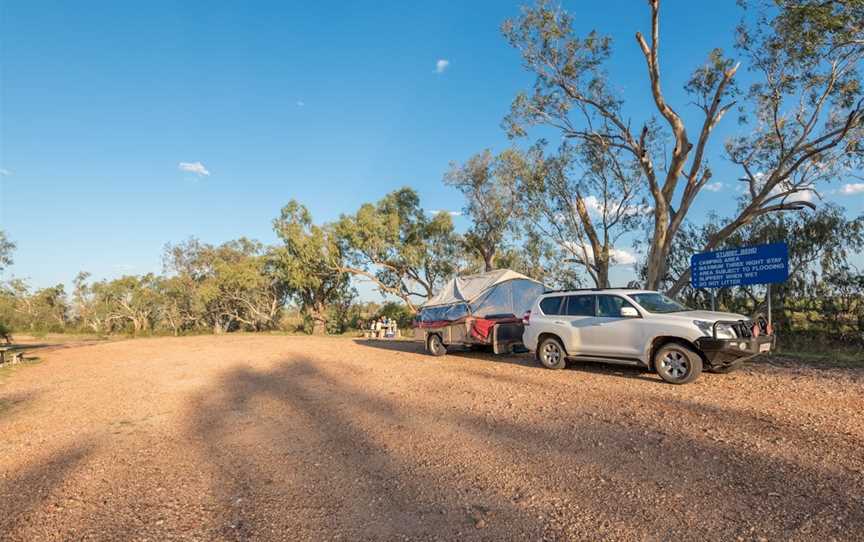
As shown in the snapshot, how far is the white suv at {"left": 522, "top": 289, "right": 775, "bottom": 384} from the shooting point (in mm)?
7762

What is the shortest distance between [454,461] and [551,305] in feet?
20.2

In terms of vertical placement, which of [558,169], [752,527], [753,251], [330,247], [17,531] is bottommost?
[17,531]

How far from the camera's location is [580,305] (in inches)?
387

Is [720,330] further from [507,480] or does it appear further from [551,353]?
[507,480]

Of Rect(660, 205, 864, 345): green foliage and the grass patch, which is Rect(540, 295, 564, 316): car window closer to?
Rect(660, 205, 864, 345): green foliage

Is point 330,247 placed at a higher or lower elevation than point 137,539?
higher

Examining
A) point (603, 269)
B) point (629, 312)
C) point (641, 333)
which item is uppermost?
point (603, 269)

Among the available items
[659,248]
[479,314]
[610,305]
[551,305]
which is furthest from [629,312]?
[659,248]

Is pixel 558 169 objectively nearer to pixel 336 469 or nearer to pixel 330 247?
pixel 330 247

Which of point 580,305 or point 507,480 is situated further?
point 580,305

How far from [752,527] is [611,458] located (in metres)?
1.53

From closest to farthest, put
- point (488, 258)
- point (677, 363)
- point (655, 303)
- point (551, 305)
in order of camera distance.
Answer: point (677, 363) → point (655, 303) → point (551, 305) → point (488, 258)

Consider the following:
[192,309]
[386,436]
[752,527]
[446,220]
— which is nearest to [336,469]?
[386,436]

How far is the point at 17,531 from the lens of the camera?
3664mm
